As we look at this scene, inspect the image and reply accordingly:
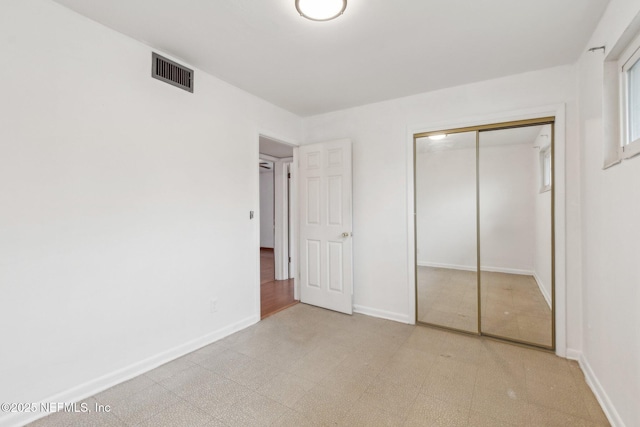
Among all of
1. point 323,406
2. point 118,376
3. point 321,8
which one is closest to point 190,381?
point 118,376

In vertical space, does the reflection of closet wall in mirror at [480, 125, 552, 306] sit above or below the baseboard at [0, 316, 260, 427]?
above

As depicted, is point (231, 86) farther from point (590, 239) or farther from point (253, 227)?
point (590, 239)

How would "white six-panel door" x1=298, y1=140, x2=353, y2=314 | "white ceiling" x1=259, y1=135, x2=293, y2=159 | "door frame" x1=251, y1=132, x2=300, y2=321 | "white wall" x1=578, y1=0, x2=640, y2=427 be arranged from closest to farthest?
"white wall" x1=578, y1=0, x2=640, y2=427
"door frame" x1=251, y1=132, x2=300, y2=321
"white six-panel door" x1=298, y1=140, x2=353, y2=314
"white ceiling" x1=259, y1=135, x2=293, y2=159

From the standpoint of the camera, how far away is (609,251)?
172 centimetres

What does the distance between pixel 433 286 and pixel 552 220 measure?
1.28 m

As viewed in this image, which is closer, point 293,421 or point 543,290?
point 293,421

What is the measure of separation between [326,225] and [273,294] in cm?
142

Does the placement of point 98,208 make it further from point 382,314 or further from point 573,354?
point 573,354

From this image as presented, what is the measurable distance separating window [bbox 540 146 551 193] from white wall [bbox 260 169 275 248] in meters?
7.19

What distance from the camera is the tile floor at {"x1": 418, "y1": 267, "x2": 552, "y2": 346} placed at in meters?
2.65

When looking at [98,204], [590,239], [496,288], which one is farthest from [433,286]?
[98,204]

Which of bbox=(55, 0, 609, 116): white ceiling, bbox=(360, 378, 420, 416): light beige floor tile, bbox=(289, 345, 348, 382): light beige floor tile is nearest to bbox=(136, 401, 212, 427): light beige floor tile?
bbox=(289, 345, 348, 382): light beige floor tile

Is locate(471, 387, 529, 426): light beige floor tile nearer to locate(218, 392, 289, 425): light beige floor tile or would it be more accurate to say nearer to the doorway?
locate(218, 392, 289, 425): light beige floor tile

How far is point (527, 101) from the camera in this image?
101 inches
